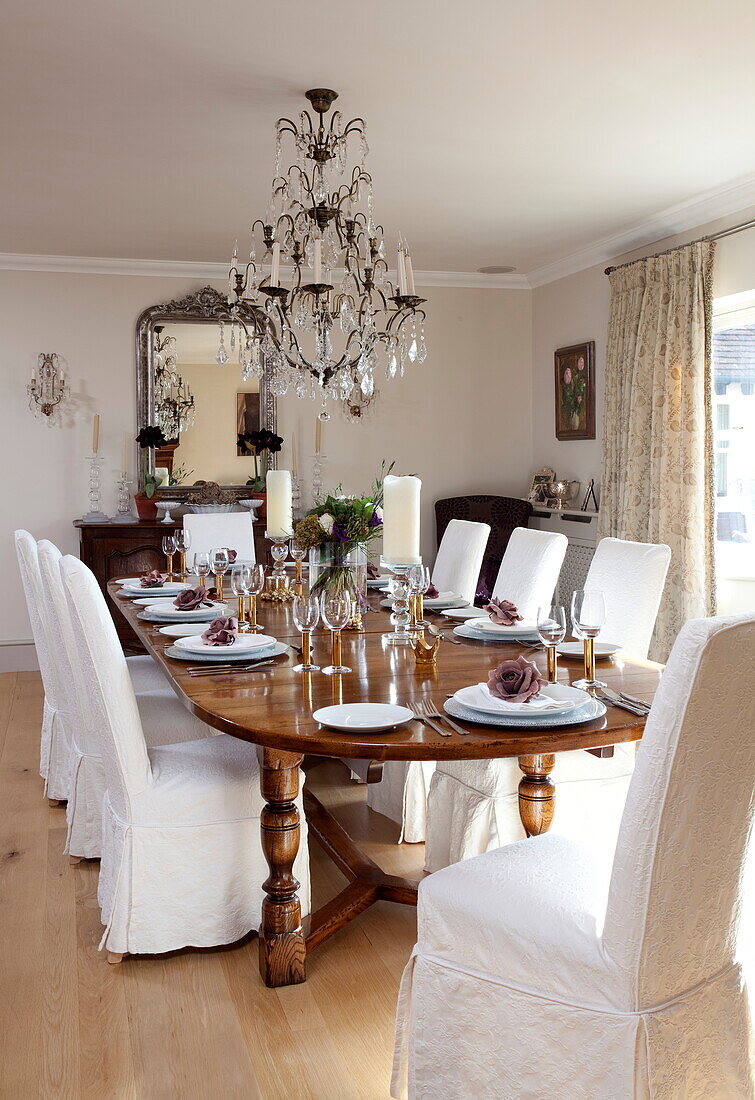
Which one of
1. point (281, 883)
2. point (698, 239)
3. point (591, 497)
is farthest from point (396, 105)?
point (591, 497)

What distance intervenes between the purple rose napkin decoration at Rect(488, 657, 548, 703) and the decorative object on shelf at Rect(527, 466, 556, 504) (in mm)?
4578

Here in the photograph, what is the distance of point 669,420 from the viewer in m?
5.04

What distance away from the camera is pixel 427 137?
12.9 feet

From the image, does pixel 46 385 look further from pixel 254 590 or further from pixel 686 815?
pixel 686 815

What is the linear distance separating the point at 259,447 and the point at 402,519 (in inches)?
145

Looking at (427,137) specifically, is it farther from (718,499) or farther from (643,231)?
(718,499)

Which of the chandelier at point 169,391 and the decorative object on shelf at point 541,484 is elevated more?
the chandelier at point 169,391

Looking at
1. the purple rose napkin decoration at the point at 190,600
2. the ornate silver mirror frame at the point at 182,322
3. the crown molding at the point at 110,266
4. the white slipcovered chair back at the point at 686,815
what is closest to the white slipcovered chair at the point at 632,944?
the white slipcovered chair back at the point at 686,815

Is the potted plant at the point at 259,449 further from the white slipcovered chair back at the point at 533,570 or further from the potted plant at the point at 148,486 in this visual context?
the white slipcovered chair back at the point at 533,570

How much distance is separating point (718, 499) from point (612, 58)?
2.62 meters

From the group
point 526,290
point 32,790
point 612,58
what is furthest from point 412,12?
point 526,290

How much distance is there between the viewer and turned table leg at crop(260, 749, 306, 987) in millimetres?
2240

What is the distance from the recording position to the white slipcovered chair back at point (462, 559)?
398 cm

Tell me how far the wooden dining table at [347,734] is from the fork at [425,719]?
0.02m
